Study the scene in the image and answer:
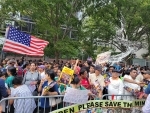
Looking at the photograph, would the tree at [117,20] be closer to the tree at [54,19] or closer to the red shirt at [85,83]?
the tree at [54,19]

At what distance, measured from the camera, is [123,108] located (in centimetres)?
707

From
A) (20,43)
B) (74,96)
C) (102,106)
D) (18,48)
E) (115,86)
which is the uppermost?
(20,43)

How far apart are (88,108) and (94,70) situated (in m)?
3.30

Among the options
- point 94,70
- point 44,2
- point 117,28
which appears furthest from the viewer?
point 117,28

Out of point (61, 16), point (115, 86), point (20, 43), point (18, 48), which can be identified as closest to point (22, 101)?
point (115, 86)

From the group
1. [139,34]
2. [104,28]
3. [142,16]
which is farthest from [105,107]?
[139,34]

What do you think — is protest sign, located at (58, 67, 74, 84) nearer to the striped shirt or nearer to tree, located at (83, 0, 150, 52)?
the striped shirt

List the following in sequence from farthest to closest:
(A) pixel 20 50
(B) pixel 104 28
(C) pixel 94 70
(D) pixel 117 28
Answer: (D) pixel 117 28 < (B) pixel 104 28 < (A) pixel 20 50 < (C) pixel 94 70

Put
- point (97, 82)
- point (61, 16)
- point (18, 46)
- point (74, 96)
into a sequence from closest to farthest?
point (74, 96) → point (97, 82) → point (18, 46) → point (61, 16)

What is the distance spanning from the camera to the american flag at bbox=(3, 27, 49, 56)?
11766 mm

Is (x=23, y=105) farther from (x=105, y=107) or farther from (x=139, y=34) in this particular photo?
(x=139, y=34)

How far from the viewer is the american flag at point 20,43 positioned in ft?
38.6

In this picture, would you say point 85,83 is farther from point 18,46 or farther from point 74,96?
point 18,46

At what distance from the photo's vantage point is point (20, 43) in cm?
1229
